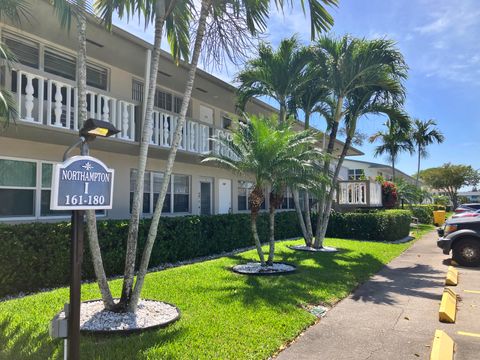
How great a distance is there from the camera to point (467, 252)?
11.6 meters

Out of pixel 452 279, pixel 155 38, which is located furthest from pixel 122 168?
pixel 452 279

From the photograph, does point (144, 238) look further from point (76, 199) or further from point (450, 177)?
point (450, 177)

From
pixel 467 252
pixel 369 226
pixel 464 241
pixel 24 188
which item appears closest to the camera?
pixel 24 188

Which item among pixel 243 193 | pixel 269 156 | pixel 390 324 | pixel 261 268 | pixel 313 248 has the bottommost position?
pixel 390 324

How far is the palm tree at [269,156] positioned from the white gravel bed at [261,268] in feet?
0.66

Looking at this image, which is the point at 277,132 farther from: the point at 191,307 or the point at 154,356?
the point at 154,356

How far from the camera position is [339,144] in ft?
103

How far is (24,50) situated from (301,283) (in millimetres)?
8852

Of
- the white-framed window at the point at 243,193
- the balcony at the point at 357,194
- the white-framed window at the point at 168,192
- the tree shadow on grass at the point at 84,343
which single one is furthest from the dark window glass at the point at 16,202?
the balcony at the point at 357,194

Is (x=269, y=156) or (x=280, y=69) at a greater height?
(x=280, y=69)

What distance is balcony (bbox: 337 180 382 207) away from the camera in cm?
2139

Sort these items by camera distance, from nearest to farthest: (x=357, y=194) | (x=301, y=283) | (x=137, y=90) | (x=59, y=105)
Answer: (x=301, y=283), (x=59, y=105), (x=137, y=90), (x=357, y=194)

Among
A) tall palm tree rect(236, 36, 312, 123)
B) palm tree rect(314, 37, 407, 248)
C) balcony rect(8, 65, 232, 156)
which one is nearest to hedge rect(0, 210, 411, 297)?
balcony rect(8, 65, 232, 156)

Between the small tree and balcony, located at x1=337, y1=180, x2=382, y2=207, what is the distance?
47.4m
